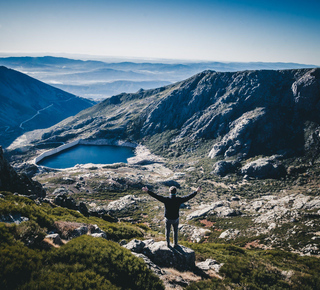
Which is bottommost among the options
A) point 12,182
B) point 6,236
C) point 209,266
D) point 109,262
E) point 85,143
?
point 85,143

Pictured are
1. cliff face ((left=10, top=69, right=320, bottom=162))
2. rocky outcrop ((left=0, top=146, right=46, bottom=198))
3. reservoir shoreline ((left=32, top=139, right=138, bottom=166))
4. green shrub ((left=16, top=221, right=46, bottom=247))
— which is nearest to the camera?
green shrub ((left=16, top=221, right=46, bottom=247))

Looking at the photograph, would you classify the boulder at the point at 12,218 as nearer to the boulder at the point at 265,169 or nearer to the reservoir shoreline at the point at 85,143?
the boulder at the point at 265,169

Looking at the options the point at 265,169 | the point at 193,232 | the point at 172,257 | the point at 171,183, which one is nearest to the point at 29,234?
the point at 172,257

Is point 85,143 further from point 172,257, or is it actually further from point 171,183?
point 172,257

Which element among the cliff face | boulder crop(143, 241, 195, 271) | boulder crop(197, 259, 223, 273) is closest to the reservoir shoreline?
the cliff face

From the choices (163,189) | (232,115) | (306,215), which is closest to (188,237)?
(306,215)

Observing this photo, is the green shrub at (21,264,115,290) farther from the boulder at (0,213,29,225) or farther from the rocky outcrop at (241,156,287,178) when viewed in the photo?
the rocky outcrop at (241,156,287,178)
